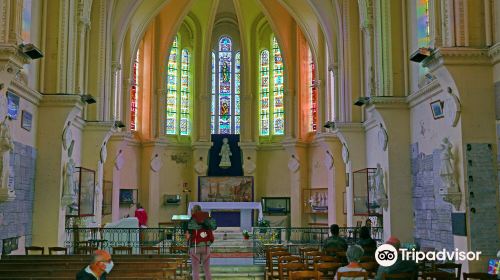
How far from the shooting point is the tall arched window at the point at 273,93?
101 ft

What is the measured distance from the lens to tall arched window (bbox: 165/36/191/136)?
3045 cm

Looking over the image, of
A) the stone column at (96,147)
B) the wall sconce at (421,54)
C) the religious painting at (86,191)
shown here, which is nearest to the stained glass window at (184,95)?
the stone column at (96,147)

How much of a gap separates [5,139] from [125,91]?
15.0 meters

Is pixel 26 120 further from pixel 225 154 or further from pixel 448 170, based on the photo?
pixel 225 154

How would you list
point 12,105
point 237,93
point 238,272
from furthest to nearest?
point 237,93
point 238,272
point 12,105

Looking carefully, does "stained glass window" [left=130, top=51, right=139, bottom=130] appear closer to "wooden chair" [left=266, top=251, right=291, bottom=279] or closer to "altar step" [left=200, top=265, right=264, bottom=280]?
"altar step" [left=200, top=265, right=264, bottom=280]

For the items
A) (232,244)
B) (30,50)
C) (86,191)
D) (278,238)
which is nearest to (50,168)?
(86,191)

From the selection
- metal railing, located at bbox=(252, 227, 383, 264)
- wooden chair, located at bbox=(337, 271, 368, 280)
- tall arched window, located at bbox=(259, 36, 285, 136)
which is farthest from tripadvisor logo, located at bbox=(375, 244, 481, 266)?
tall arched window, located at bbox=(259, 36, 285, 136)

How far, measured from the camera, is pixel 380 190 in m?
16.7

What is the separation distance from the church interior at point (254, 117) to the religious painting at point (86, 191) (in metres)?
0.07

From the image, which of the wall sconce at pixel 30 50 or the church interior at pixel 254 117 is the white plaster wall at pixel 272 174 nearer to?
the church interior at pixel 254 117

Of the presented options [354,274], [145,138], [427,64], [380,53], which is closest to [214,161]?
[145,138]

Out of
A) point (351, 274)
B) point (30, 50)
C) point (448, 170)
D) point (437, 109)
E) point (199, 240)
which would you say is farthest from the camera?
point (437, 109)

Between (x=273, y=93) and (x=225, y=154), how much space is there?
168 inches
